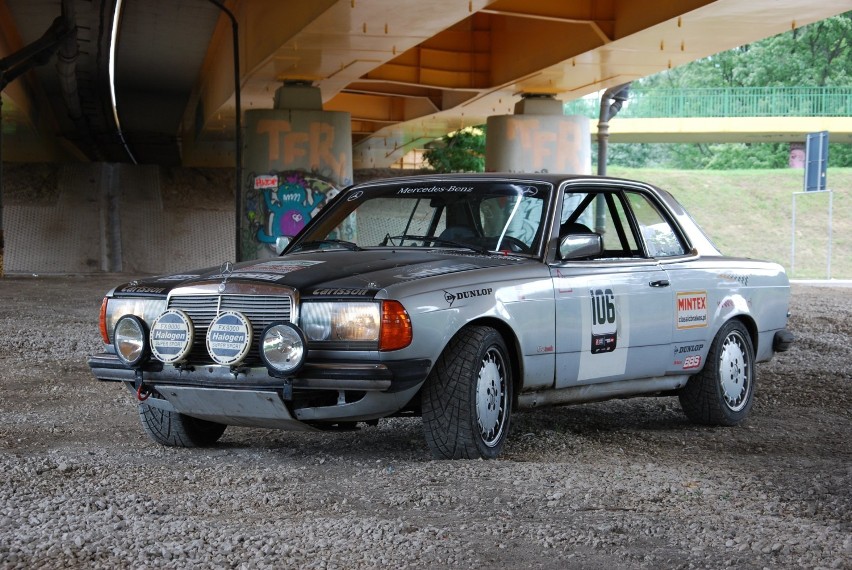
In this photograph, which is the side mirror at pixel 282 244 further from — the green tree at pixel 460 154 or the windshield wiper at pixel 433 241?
the green tree at pixel 460 154

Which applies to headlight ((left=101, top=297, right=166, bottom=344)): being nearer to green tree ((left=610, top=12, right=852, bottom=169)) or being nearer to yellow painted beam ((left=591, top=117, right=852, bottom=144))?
yellow painted beam ((left=591, top=117, right=852, bottom=144))

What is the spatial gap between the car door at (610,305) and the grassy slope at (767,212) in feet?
123

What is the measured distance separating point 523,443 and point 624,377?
740mm

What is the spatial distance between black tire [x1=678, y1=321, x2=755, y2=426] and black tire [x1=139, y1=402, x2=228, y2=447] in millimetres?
3079

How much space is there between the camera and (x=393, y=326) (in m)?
5.56

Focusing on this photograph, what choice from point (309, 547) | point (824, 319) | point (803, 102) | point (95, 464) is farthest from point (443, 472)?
point (803, 102)

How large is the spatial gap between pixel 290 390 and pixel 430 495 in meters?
0.88

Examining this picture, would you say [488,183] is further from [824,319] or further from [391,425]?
[824,319]

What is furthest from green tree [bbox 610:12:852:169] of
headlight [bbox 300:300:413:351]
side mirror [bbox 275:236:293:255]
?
headlight [bbox 300:300:413:351]

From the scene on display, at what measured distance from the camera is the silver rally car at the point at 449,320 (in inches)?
222

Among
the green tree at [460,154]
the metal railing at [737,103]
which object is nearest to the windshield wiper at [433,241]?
the green tree at [460,154]

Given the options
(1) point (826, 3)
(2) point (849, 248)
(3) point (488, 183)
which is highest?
(1) point (826, 3)

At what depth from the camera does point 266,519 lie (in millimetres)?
4848

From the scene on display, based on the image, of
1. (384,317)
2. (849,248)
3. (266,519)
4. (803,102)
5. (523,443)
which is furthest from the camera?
(803,102)
